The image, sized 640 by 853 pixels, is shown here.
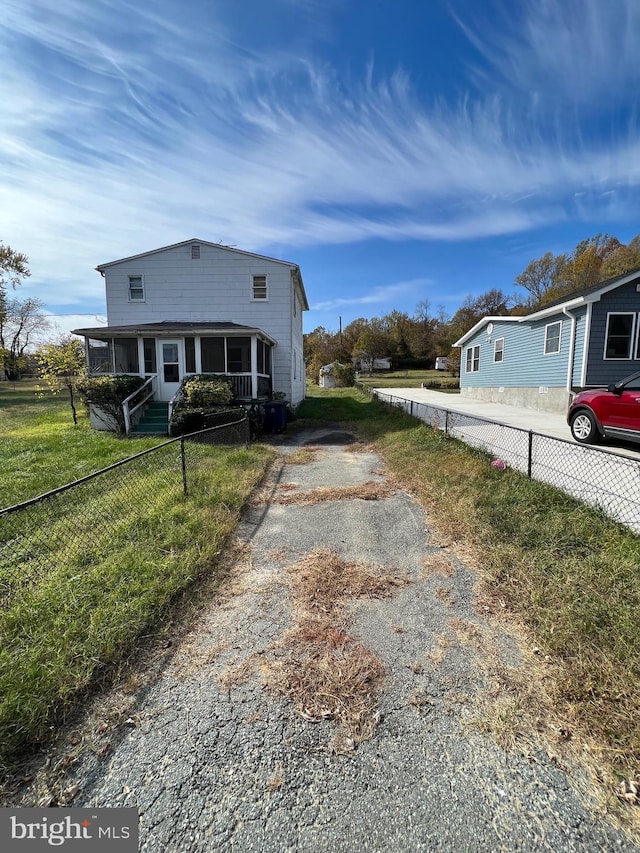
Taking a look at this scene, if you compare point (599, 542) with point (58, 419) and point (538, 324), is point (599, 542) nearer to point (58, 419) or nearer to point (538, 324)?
point (538, 324)

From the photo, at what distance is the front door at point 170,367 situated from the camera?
12.7 m

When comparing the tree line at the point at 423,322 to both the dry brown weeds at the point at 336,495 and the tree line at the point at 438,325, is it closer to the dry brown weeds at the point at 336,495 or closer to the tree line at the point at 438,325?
the tree line at the point at 438,325

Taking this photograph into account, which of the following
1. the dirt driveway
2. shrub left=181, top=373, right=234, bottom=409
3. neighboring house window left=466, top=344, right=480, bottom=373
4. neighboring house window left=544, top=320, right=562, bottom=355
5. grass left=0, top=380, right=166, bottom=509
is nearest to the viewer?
the dirt driveway

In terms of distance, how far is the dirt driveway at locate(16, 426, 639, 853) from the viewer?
1.56 m

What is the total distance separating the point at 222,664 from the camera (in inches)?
97.0

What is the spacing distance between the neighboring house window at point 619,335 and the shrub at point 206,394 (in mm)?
11924

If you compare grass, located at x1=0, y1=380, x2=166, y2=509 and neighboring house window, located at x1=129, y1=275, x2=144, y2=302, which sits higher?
neighboring house window, located at x1=129, y1=275, x2=144, y2=302

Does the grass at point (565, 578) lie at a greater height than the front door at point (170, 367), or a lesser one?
lesser

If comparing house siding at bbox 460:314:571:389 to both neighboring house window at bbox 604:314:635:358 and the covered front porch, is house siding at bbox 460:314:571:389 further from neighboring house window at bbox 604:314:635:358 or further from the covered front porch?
the covered front porch

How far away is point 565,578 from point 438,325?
184ft

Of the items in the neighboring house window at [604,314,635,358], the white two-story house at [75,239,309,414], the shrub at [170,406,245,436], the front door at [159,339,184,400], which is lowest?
the shrub at [170,406,245,436]

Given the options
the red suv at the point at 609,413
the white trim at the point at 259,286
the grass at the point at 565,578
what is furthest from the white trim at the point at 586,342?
the white trim at the point at 259,286

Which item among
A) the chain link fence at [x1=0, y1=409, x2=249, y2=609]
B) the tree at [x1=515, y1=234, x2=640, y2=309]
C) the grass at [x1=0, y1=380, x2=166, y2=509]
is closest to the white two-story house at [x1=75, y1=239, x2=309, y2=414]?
the grass at [x1=0, y1=380, x2=166, y2=509]

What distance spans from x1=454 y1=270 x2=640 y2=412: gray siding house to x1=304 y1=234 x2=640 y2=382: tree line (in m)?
19.9
